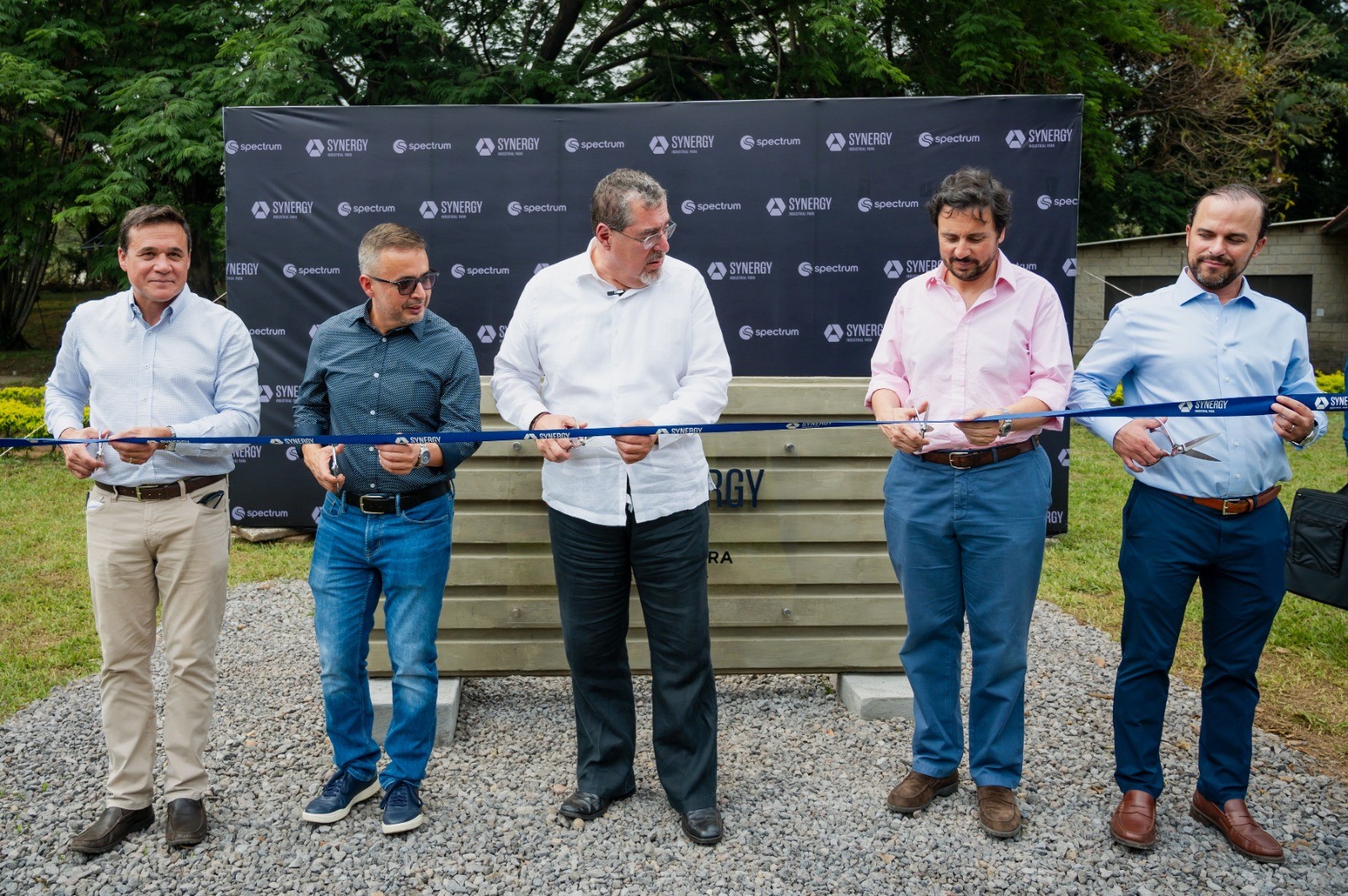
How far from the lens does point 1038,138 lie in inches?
307

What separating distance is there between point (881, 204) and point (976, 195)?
16.1 feet

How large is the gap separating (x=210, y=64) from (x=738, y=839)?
1128cm

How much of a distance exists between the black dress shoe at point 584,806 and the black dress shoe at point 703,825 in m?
0.29

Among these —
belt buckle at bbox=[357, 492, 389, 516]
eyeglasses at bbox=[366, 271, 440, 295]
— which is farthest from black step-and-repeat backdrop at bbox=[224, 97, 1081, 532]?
belt buckle at bbox=[357, 492, 389, 516]

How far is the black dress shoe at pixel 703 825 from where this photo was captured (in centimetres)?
329

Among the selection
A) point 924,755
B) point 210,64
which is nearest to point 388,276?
point 924,755

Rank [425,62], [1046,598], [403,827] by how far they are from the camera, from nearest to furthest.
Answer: [403,827] → [1046,598] → [425,62]

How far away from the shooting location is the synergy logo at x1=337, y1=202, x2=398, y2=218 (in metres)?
7.93

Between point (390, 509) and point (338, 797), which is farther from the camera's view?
point (338, 797)

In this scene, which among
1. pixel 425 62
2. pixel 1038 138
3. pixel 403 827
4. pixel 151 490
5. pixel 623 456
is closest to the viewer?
pixel 623 456

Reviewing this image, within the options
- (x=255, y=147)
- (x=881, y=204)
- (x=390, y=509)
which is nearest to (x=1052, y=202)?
(x=881, y=204)

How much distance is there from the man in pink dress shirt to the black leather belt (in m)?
1.49

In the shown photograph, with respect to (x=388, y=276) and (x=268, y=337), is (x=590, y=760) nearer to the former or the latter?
(x=388, y=276)

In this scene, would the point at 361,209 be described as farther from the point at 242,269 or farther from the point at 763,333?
the point at 763,333
